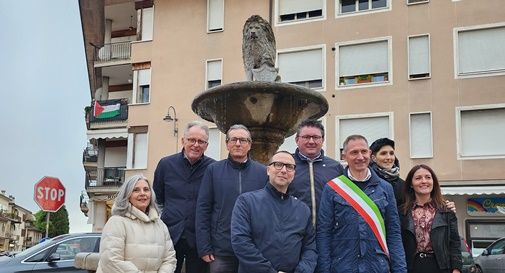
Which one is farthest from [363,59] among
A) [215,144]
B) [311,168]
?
[311,168]

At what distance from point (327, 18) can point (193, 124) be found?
20.5 metres

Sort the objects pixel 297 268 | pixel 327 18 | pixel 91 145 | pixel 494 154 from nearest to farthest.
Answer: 1. pixel 297 268
2. pixel 494 154
3. pixel 327 18
4. pixel 91 145

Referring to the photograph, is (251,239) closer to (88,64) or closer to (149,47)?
(149,47)

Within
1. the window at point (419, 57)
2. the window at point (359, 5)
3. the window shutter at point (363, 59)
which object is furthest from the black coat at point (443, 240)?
the window at point (359, 5)

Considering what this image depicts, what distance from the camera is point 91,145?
36094 millimetres

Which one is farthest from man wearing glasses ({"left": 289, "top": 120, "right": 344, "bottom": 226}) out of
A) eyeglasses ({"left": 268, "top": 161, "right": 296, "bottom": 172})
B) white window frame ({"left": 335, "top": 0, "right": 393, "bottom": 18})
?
white window frame ({"left": 335, "top": 0, "right": 393, "bottom": 18})

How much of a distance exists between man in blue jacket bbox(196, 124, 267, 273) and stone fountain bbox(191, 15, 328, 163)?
2537 millimetres

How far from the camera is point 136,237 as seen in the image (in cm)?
426

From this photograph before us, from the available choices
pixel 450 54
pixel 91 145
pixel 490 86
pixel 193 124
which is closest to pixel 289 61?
pixel 450 54

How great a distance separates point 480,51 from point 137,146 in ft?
51.6

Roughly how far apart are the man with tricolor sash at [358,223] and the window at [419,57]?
19411 mm

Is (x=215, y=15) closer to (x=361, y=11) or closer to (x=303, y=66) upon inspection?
(x=303, y=66)

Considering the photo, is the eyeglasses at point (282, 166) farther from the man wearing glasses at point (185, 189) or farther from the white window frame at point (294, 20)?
the white window frame at point (294, 20)

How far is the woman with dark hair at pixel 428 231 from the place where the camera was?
424cm
